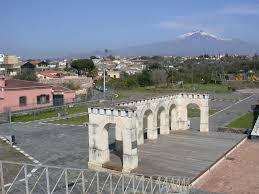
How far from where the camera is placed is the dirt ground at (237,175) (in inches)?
727

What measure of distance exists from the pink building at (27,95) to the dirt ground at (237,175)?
25905 mm

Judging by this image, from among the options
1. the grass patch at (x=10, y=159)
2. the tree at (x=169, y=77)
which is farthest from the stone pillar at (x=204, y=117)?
the tree at (x=169, y=77)

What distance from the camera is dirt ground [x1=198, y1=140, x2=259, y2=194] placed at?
18453 millimetres

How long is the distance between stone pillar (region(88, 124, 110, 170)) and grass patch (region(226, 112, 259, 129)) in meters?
15.9

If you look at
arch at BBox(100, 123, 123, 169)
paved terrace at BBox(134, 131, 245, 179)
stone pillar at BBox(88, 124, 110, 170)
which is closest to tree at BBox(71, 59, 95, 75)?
paved terrace at BBox(134, 131, 245, 179)

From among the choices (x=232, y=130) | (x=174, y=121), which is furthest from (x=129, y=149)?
(x=232, y=130)

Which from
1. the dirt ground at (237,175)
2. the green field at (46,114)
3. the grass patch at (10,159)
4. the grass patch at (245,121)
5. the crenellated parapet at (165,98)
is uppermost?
the crenellated parapet at (165,98)

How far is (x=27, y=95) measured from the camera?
42.8 meters

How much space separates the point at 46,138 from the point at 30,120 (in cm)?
949

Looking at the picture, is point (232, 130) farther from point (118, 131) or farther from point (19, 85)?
point (19, 85)

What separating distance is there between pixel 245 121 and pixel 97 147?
19913 mm

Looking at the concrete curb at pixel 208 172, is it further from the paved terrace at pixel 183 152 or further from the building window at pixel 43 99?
the building window at pixel 43 99

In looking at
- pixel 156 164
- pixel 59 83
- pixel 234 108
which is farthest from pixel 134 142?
pixel 59 83

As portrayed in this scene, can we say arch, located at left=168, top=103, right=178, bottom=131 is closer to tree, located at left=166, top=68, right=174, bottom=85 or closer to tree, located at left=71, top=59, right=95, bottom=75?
tree, located at left=166, top=68, right=174, bottom=85
